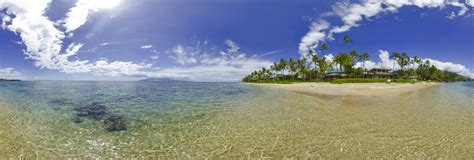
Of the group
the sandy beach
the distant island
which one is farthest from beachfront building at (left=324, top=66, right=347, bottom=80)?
the sandy beach

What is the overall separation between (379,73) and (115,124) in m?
126

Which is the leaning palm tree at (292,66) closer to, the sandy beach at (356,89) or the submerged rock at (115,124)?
the sandy beach at (356,89)

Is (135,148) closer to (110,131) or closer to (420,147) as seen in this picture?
(110,131)

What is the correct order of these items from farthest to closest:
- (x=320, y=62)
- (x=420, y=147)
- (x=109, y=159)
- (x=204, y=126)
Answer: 1. (x=320, y=62)
2. (x=204, y=126)
3. (x=420, y=147)
4. (x=109, y=159)

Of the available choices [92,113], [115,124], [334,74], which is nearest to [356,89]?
[115,124]

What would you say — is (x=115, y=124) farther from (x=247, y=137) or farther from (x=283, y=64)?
(x=283, y=64)

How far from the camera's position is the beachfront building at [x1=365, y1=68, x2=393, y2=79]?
109438 mm

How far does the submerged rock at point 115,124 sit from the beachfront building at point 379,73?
118759mm

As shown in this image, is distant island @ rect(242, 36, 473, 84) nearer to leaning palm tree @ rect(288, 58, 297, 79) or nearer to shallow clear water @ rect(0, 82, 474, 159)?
leaning palm tree @ rect(288, 58, 297, 79)

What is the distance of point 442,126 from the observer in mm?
9633

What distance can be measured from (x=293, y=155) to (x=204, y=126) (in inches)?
190

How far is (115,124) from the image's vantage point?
10641mm

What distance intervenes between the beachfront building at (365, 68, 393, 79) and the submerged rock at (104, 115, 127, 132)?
390 feet

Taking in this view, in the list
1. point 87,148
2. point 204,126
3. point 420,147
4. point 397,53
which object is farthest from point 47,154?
point 397,53
